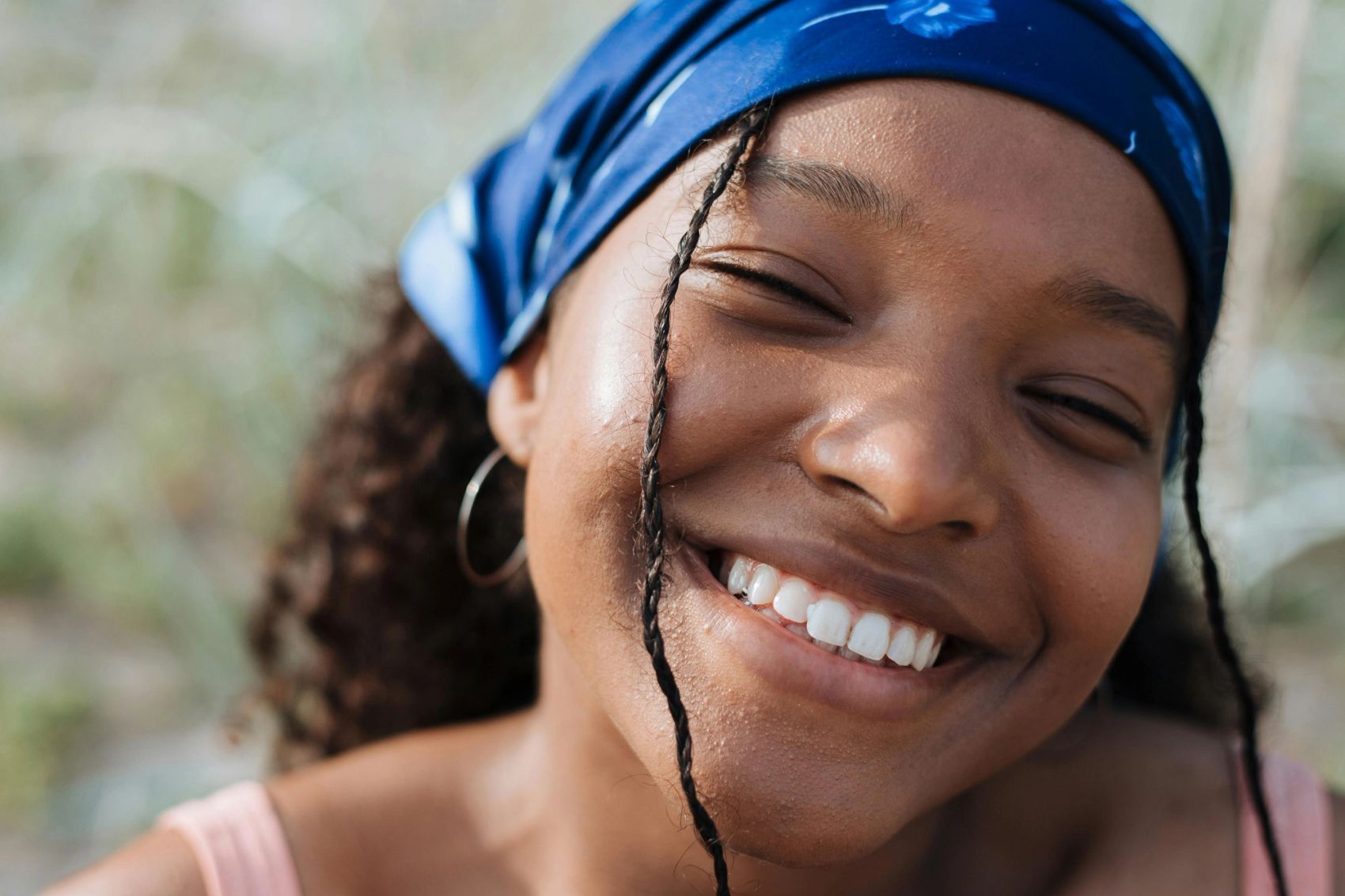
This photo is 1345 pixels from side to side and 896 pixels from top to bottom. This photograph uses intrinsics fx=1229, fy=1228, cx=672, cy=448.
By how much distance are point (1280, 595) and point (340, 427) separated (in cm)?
256

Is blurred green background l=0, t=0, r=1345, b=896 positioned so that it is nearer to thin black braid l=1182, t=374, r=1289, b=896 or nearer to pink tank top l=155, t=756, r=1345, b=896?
pink tank top l=155, t=756, r=1345, b=896

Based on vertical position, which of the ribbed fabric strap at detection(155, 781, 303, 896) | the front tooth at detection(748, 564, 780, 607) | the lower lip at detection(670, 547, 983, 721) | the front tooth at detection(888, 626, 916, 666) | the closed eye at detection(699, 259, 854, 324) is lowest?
the ribbed fabric strap at detection(155, 781, 303, 896)

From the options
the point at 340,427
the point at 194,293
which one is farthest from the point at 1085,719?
the point at 194,293

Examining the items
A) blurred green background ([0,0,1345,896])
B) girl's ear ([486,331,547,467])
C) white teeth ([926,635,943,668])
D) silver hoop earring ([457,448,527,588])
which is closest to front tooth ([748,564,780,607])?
white teeth ([926,635,943,668])

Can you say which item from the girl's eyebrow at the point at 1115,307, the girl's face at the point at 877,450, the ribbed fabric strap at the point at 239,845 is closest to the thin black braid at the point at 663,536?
the girl's face at the point at 877,450

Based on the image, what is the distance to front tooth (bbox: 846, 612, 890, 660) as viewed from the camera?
4.63 feet

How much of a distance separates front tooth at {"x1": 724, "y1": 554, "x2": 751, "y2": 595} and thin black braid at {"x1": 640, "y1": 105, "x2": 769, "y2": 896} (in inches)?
3.6

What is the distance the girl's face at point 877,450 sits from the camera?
4.53ft

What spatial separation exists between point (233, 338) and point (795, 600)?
2730 millimetres

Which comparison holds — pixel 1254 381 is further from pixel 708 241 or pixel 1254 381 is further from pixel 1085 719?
pixel 708 241

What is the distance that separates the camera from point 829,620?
1403mm

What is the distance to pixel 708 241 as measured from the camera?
1487 mm

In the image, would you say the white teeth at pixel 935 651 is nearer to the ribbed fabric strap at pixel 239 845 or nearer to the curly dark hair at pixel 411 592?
the curly dark hair at pixel 411 592

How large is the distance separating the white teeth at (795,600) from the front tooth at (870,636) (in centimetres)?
6
